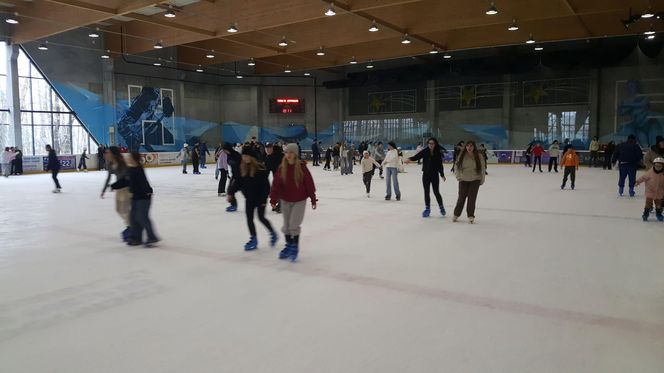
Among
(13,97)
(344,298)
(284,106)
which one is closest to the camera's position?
(344,298)

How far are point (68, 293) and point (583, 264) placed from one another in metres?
5.23

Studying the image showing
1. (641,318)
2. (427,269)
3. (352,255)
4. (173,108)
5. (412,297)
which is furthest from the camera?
(173,108)

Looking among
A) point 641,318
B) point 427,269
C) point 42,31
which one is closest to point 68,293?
point 427,269

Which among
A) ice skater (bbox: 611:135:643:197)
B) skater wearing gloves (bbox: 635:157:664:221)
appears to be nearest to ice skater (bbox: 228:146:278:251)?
skater wearing gloves (bbox: 635:157:664:221)

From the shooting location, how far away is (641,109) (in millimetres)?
24578

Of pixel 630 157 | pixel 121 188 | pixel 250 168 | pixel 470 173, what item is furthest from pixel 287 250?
pixel 630 157

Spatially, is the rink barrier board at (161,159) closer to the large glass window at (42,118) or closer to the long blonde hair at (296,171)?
the large glass window at (42,118)

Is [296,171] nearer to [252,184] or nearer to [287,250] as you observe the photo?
Answer: [252,184]

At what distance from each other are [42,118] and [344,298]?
983 inches

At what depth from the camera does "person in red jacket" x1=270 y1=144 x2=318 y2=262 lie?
5371 millimetres

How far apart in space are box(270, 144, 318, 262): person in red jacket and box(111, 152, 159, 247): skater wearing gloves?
6.38 feet

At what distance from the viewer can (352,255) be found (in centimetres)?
580

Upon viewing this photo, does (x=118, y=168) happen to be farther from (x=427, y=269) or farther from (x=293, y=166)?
(x=427, y=269)

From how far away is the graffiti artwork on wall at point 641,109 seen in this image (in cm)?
2392
